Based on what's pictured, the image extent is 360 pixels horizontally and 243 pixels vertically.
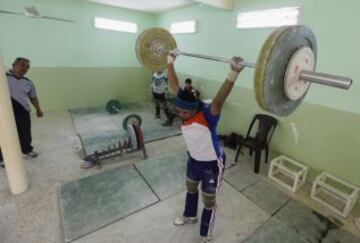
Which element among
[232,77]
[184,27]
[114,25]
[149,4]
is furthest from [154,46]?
[114,25]

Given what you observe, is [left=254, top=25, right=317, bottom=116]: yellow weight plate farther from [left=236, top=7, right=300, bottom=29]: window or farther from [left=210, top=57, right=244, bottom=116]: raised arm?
[left=236, top=7, right=300, bottom=29]: window

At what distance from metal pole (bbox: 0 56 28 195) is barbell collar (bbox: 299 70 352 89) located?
2842mm

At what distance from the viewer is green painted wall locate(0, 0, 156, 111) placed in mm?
4492

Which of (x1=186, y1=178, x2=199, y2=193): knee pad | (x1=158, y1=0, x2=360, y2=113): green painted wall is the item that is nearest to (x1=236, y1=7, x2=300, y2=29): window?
(x1=158, y1=0, x2=360, y2=113): green painted wall

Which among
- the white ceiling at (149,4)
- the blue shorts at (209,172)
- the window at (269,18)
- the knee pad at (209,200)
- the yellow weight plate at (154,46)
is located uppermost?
the white ceiling at (149,4)

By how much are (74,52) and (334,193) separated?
6.14 metres

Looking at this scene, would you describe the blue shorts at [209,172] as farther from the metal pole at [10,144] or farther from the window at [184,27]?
the window at [184,27]

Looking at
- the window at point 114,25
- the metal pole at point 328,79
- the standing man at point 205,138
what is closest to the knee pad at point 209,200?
the standing man at point 205,138

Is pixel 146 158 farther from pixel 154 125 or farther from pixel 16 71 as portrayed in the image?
pixel 16 71

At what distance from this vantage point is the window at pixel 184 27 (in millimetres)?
4828

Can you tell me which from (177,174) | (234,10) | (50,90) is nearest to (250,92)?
(234,10)

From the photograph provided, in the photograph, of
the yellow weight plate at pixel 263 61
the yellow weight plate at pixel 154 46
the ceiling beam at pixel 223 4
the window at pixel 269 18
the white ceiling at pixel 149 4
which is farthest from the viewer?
the white ceiling at pixel 149 4

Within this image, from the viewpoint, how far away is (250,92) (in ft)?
11.9

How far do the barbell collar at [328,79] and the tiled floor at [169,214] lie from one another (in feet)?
5.29
